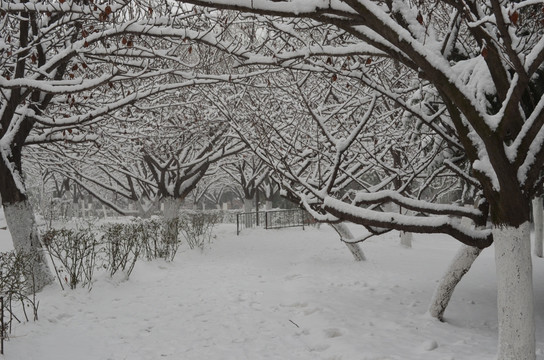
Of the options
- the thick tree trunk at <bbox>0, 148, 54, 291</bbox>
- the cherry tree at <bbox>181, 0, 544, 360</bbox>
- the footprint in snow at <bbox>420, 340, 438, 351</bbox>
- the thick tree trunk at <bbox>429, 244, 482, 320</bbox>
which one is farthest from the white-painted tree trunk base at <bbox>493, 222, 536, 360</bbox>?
the thick tree trunk at <bbox>0, 148, 54, 291</bbox>

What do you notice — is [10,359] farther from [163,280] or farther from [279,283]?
[279,283]

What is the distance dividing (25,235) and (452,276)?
692 cm

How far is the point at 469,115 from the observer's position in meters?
3.19

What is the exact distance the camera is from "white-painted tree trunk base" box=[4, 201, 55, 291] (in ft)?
23.6

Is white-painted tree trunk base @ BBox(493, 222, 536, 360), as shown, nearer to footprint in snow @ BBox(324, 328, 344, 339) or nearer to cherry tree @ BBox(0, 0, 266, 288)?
footprint in snow @ BBox(324, 328, 344, 339)

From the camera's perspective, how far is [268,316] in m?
6.55

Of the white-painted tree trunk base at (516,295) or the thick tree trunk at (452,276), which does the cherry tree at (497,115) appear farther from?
the thick tree trunk at (452,276)

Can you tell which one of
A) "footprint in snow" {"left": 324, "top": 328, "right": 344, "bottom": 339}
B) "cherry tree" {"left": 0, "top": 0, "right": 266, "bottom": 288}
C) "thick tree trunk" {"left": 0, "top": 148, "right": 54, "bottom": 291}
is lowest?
"footprint in snow" {"left": 324, "top": 328, "right": 344, "bottom": 339}

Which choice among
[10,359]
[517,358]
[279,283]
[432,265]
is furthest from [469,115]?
[432,265]

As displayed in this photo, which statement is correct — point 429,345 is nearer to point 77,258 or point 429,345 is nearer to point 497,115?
point 497,115

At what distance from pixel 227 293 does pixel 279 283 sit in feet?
4.34

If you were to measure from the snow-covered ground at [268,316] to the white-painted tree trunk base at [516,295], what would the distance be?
58.6 inches

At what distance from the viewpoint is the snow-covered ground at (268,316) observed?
5.06 meters

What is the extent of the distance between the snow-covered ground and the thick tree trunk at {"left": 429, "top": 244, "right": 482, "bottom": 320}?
0.70ft
